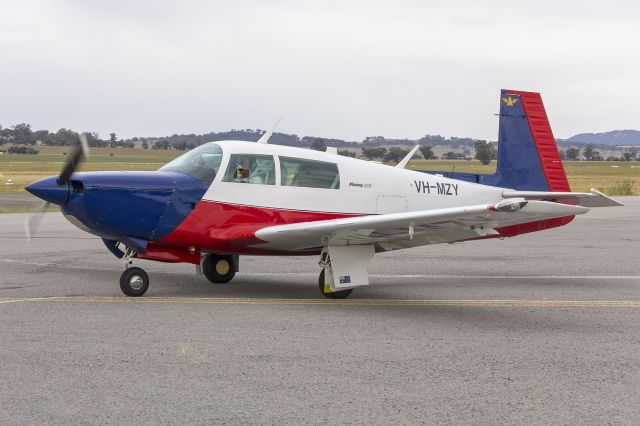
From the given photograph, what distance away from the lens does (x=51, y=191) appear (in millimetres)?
10328

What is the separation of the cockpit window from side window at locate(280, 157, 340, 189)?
86 centimetres

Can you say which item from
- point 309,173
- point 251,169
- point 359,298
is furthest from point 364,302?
point 251,169

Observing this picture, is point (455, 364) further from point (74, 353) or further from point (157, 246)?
point (157, 246)

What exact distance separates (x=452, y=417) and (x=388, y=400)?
1.80ft

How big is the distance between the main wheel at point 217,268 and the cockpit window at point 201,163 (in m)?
1.54

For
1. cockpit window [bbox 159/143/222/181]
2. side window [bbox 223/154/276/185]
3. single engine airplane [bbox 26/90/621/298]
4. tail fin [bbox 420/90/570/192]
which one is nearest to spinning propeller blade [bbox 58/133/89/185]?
single engine airplane [bbox 26/90/621/298]

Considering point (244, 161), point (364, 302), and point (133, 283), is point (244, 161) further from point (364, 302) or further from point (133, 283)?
point (364, 302)

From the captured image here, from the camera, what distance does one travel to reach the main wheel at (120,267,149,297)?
10773 mm

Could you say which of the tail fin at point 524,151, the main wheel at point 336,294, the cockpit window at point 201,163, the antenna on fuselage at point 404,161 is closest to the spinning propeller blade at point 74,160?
the cockpit window at point 201,163

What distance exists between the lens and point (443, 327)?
9.07 meters

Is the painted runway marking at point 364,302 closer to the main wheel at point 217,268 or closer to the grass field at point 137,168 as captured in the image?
the main wheel at point 217,268

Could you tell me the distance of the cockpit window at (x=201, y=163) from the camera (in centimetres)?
1116

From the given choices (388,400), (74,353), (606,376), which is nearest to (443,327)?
(606,376)

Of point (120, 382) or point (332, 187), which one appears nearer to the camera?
point (120, 382)
